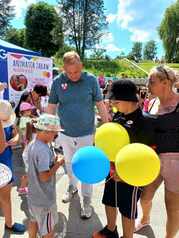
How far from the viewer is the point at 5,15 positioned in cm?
5553

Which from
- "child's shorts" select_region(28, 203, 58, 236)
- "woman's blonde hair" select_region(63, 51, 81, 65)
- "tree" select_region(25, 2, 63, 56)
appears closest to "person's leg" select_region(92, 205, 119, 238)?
"child's shorts" select_region(28, 203, 58, 236)

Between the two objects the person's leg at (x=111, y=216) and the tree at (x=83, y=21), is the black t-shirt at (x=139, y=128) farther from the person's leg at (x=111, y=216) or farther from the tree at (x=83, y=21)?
the tree at (x=83, y=21)

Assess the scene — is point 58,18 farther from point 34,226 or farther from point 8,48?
point 34,226

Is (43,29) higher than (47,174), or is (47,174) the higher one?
(43,29)

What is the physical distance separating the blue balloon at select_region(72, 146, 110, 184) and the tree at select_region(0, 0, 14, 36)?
182 feet

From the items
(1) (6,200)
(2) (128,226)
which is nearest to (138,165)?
(2) (128,226)

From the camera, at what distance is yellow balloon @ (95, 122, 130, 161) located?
8.89 ft

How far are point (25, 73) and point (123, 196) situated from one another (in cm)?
504

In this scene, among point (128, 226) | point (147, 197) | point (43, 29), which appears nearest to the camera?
point (128, 226)

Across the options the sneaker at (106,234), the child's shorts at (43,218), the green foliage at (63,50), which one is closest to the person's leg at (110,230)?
the sneaker at (106,234)

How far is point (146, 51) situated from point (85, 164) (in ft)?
327

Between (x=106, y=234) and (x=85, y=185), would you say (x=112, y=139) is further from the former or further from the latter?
(x=85, y=185)

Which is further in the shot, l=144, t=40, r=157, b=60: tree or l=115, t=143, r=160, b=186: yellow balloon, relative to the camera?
l=144, t=40, r=157, b=60: tree

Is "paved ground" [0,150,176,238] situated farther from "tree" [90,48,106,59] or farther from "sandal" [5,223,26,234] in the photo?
"tree" [90,48,106,59]
